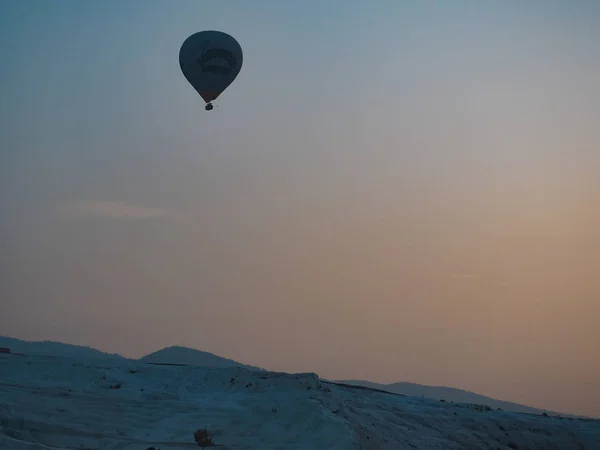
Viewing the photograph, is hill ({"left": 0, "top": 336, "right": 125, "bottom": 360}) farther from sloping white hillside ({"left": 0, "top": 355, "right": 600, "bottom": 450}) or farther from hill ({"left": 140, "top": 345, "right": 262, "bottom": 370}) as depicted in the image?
sloping white hillside ({"left": 0, "top": 355, "right": 600, "bottom": 450})

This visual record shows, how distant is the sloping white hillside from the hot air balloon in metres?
13.0

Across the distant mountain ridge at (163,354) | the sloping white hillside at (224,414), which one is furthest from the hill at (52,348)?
the sloping white hillside at (224,414)

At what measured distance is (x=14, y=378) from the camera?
18.0m

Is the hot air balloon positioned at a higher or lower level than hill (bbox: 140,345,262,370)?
higher

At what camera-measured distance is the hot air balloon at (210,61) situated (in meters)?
28.9

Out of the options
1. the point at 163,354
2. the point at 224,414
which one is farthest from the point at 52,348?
the point at 224,414

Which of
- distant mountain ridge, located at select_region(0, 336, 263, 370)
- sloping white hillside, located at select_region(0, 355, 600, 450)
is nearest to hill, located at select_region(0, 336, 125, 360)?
distant mountain ridge, located at select_region(0, 336, 263, 370)

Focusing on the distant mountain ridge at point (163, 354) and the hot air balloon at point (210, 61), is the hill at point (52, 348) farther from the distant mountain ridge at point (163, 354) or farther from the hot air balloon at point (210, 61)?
the hot air balloon at point (210, 61)

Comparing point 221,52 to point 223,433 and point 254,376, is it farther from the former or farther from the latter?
point 223,433

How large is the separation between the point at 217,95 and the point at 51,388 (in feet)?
54.9

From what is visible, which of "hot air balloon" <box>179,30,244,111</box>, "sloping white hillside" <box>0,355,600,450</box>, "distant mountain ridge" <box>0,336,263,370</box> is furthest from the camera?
"distant mountain ridge" <box>0,336,263,370</box>

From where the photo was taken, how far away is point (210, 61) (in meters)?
28.9

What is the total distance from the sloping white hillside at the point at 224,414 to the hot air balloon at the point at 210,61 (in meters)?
13.0

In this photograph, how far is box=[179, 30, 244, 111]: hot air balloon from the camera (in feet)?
94.7
